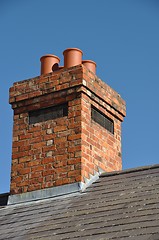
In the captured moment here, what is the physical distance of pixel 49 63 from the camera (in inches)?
425

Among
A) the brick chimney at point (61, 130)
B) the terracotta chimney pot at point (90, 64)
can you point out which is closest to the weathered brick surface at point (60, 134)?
the brick chimney at point (61, 130)

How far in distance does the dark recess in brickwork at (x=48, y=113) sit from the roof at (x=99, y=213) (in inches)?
50.5

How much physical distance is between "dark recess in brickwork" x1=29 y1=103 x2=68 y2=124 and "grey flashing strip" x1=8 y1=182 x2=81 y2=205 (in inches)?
48.6

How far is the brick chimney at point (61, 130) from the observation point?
31.9 ft

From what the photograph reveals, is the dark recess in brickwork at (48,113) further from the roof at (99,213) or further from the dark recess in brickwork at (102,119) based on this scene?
the roof at (99,213)

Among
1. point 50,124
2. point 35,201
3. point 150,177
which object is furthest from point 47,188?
point 150,177

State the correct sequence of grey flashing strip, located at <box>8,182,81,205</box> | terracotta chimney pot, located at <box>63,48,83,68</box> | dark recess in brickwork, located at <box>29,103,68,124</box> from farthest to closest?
terracotta chimney pot, located at <box>63,48,83,68</box> → dark recess in brickwork, located at <box>29,103,68,124</box> → grey flashing strip, located at <box>8,182,81,205</box>

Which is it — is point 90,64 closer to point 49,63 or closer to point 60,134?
point 49,63

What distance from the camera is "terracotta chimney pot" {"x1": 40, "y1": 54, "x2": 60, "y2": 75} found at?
35.2 ft

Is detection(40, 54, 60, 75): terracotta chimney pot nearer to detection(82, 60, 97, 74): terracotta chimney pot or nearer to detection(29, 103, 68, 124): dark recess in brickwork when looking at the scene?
detection(82, 60, 97, 74): terracotta chimney pot

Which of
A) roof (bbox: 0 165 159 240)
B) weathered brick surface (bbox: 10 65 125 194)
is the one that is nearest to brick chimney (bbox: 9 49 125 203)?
weathered brick surface (bbox: 10 65 125 194)

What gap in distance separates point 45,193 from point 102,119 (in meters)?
1.76

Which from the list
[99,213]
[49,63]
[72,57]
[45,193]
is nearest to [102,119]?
[72,57]

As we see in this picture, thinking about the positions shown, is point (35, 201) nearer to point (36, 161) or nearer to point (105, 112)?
point (36, 161)
